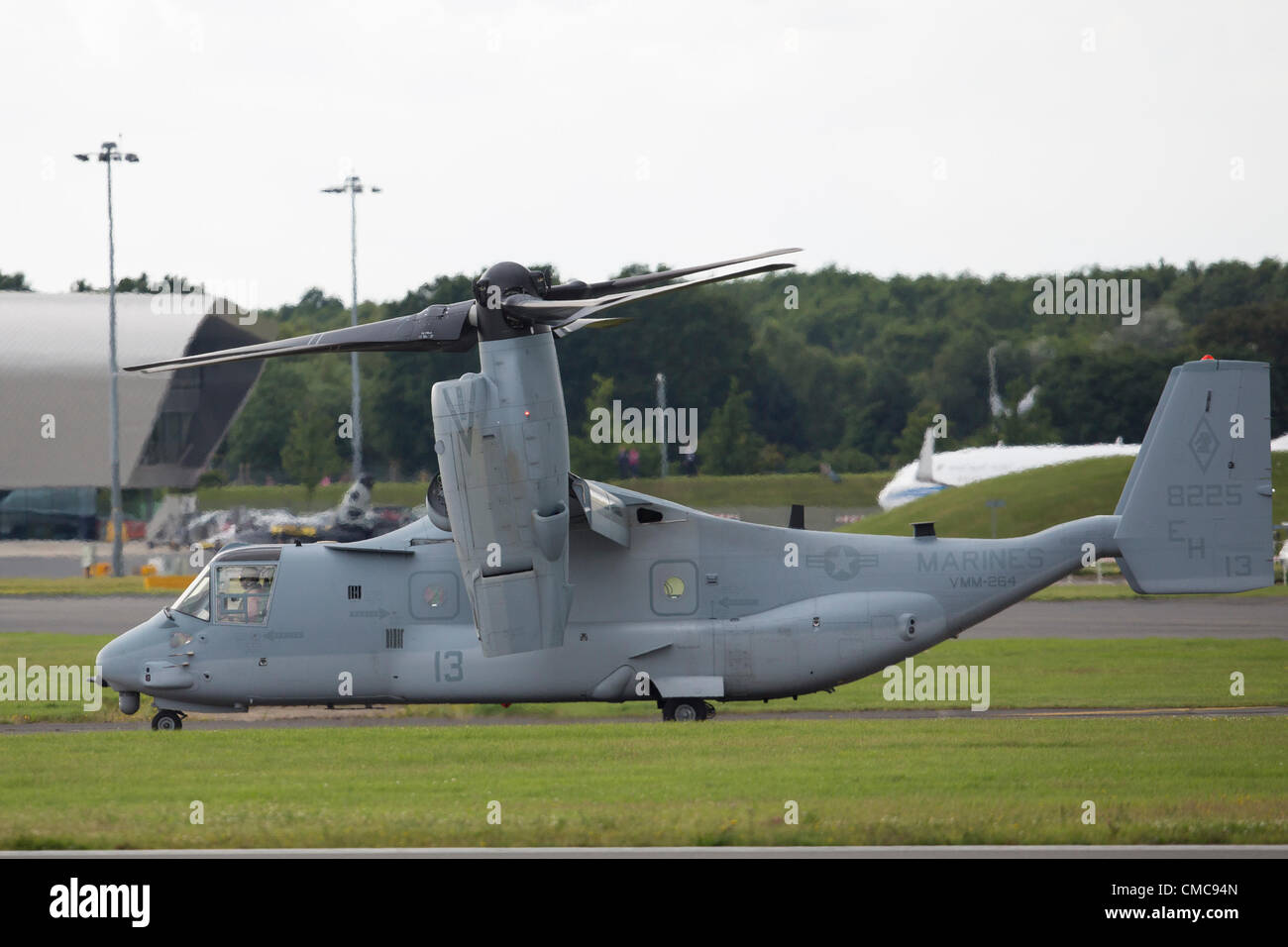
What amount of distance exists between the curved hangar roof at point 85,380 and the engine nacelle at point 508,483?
5990 centimetres

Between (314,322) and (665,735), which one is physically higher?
(314,322)

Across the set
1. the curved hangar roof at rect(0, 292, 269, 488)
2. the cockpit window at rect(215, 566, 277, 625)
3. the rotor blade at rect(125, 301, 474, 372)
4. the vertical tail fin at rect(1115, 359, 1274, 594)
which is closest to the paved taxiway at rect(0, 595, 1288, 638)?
the vertical tail fin at rect(1115, 359, 1274, 594)

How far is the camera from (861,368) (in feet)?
283

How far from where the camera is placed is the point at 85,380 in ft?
246

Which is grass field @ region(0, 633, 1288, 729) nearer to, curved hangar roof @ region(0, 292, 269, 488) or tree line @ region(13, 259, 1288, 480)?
tree line @ region(13, 259, 1288, 480)

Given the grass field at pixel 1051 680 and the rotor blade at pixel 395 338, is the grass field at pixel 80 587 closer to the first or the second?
the grass field at pixel 1051 680

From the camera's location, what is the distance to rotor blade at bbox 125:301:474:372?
707 inches

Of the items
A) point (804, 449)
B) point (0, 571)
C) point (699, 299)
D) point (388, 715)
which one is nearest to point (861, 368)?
point (804, 449)

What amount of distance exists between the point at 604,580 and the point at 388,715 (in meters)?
4.67

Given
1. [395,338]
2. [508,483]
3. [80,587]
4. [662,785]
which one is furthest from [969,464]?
[662,785]

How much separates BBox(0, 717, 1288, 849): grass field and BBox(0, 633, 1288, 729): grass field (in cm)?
392

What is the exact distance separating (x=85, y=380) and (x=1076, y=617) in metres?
55.9

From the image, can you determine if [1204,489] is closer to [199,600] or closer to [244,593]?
[244,593]
